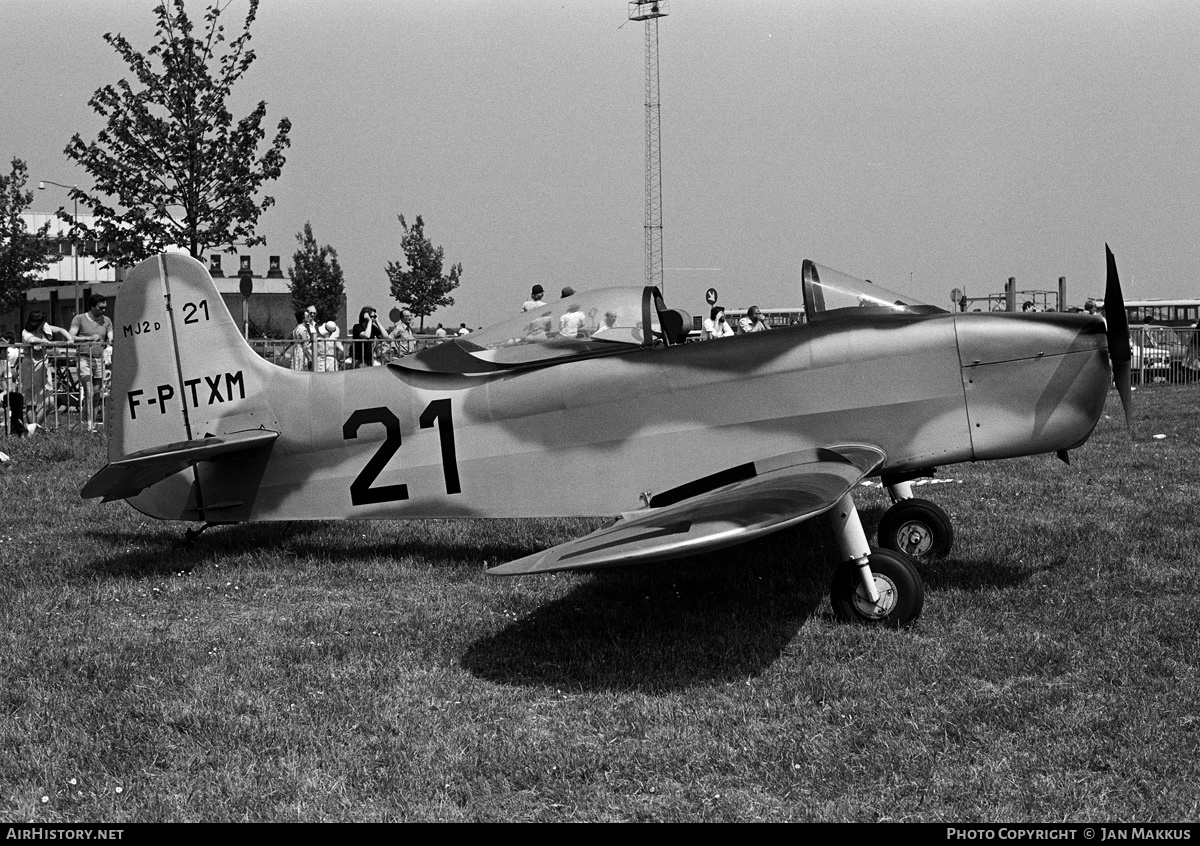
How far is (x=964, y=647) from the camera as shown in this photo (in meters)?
5.53

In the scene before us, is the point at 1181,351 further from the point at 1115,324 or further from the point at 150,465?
the point at 150,465

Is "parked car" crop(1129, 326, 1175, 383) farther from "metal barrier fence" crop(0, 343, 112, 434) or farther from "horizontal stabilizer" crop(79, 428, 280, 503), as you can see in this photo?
"horizontal stabilizer" crop(79, 428, 280, 503)

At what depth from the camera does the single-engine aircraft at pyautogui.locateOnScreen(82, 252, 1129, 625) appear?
6.52 m

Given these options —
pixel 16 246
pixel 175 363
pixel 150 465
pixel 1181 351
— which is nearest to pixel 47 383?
pixel 175 363

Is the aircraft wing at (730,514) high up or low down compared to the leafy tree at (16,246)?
down

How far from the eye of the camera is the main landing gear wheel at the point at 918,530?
24.8 ft

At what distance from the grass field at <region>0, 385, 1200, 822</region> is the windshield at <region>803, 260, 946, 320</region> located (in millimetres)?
1735

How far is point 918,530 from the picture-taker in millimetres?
7629

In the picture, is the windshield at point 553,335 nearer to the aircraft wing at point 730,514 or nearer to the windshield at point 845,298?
the windshield at point 845,298

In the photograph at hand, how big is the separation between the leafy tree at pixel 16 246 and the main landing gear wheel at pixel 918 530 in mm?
41824

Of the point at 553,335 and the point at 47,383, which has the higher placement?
the point at 553,335

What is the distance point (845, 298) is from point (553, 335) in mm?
1943

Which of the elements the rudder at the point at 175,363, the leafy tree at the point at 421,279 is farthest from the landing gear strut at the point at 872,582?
the leafy tree at the point at 421,279

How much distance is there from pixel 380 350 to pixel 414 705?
41.4 feet
